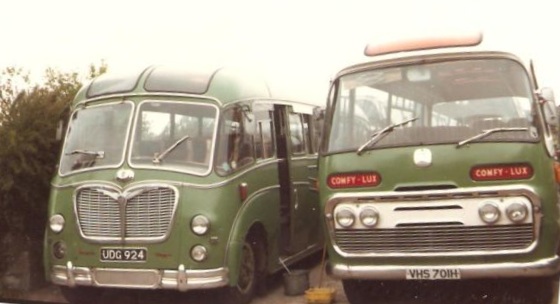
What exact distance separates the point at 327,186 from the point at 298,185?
2.55 m

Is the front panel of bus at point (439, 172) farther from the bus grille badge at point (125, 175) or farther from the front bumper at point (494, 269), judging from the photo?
the bus grille badge at point (125, 175)

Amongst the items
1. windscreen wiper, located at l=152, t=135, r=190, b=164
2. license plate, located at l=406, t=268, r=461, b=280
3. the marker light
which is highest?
the marker light

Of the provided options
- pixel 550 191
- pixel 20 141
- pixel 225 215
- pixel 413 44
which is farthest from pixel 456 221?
pixel 20 141

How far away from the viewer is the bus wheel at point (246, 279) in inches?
288

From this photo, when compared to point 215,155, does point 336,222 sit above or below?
below

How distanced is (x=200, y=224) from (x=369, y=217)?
1.79 meters

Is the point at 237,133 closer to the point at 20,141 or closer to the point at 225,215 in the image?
the point at 225,215

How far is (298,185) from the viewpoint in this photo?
30.4ft

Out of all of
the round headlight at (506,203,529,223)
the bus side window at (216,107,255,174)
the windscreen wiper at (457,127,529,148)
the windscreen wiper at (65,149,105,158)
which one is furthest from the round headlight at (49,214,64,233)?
the round headlight at (506,203,529,223)

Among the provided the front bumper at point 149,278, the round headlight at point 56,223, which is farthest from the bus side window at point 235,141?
the round headlight at point 56,223

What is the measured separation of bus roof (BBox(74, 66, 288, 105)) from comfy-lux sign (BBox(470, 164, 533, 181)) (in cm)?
296

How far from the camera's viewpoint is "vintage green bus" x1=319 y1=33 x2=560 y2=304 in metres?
6.05

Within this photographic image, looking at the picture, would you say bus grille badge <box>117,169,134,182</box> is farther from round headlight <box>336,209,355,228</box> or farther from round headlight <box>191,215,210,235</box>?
round headlight <box>336,209,355,228</box>

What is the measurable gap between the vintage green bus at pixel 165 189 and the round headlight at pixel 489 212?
2.29m
